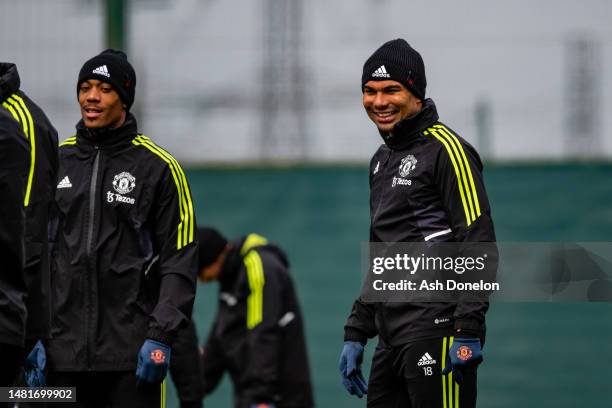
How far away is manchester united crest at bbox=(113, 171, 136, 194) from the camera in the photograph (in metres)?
6.01

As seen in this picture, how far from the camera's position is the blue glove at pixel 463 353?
5.54 m

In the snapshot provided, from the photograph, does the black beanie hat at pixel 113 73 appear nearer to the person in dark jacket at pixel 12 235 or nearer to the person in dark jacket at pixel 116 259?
the person in dark jacket at pixel 116 259

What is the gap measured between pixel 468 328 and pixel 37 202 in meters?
1.89

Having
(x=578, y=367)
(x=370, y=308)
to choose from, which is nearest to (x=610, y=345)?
(x=578, y=367)

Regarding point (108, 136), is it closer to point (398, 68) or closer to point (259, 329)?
point (398, 68)

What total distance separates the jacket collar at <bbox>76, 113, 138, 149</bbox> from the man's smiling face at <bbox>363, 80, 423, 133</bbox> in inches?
44.1

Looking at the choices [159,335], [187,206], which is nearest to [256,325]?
[187,206]

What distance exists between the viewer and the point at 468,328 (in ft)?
18.2

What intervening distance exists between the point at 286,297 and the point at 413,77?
3.30 meters

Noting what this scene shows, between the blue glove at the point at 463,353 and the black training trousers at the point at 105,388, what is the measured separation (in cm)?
135

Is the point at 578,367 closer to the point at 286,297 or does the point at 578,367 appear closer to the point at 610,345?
the point at 610,345

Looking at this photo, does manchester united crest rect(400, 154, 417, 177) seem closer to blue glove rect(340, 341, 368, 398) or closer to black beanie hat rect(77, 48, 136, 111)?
blue glove rect(340, 341, 368, 398)

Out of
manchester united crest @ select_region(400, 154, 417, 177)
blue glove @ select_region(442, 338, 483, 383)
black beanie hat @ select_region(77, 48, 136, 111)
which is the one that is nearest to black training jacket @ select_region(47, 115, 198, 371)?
black beanie hat @ select_region(77, 48, 136, 111)

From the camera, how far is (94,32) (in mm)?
10750
